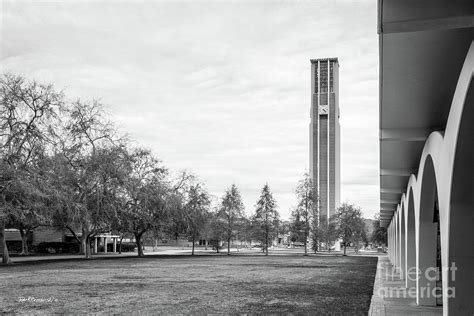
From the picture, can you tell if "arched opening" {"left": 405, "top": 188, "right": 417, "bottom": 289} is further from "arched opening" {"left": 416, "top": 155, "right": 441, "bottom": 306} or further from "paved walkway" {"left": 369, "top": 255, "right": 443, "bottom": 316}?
"arched opening" {"left": 416, "top": 155, "right": 441, "bottom": 306}

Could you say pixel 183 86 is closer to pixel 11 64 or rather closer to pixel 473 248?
pixel 11 64

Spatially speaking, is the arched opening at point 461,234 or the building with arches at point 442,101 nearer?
the building with arches at point 442,101

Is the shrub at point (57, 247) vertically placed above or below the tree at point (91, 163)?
below

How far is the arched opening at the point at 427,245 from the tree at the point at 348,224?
2301 inches

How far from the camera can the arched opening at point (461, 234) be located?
6250 mm

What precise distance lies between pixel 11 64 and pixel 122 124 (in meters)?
10.7

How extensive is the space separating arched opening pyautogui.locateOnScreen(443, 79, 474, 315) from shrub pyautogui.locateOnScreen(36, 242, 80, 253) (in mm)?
54524

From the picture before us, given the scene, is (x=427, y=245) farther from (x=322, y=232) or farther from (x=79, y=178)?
(x=322, y=232)

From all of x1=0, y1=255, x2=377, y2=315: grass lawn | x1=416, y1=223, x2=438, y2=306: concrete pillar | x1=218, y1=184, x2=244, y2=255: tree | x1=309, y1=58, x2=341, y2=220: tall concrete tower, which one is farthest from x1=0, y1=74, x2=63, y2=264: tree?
x1=309, y1=58, x2=341, y2=220: tall concrete tower

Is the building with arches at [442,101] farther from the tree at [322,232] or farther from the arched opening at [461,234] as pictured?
the tree at [322,232]

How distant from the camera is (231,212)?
2682 inches

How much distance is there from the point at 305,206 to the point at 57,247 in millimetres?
33207

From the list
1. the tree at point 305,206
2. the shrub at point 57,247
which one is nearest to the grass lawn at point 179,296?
the shrub at point 57,247

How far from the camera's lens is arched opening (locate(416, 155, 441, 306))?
39.7 feet
